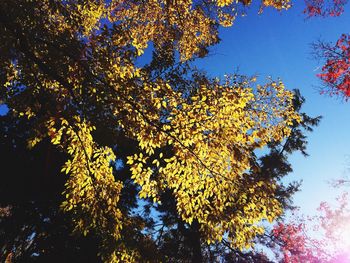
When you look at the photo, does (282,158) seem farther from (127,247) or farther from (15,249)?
(15,249)

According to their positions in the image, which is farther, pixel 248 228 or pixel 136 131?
pixel 136 131

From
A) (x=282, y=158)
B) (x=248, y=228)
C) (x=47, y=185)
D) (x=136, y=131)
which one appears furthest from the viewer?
(x=282, y=158)

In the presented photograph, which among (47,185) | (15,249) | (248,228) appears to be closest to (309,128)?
(248,228)

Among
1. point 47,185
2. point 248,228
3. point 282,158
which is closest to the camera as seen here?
point 248,228

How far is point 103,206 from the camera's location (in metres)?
5.70

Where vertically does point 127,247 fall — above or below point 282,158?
below

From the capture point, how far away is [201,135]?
17.6ft

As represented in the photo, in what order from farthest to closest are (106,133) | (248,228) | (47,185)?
(47,185), (106,133), (248,228)

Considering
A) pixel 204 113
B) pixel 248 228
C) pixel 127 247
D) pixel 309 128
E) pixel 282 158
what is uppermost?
pixel 309 128

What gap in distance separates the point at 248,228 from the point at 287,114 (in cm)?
295

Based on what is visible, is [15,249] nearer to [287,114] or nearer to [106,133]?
[106,133]

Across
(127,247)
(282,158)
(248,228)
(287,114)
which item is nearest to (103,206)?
(127,247)

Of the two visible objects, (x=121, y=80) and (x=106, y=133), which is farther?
(x=106, y=133)

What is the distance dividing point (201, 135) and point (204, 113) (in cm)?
43
